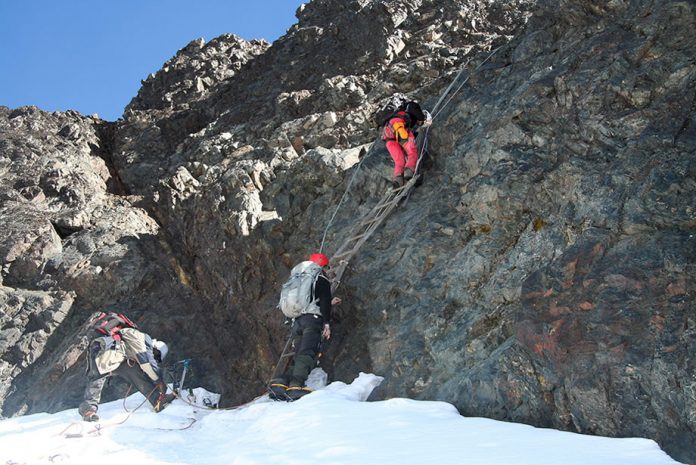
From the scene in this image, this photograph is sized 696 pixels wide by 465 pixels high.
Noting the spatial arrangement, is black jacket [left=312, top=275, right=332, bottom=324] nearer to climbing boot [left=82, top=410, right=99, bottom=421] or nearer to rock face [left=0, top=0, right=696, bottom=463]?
rock face [left=0, top=0, right=696, bottom=463]

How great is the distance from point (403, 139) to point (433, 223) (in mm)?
1816

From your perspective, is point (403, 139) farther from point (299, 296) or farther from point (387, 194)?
point (299, 296)

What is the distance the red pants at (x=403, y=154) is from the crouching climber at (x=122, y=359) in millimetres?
5211

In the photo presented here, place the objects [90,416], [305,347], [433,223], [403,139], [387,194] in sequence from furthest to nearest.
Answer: [387,194] < [403,139] < [433,223] < [305,347] < [90,416]

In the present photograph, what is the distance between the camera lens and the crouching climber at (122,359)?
28.6 feet

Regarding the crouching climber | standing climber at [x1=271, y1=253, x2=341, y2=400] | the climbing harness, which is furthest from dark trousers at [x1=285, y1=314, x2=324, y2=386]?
the crouching climber

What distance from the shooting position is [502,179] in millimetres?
8703

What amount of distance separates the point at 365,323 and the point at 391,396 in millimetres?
2024

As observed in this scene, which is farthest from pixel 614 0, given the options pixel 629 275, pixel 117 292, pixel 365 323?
pixel 117 292

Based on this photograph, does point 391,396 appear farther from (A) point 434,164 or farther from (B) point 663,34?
(B) point 663,34

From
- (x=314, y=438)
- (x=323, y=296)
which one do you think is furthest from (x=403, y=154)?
(x=314, y=438)

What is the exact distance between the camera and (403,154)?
35.1 feet

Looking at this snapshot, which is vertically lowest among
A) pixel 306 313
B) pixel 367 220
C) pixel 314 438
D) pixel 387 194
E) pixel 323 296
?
pixel 314 438

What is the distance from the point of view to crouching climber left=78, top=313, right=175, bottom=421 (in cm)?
872
